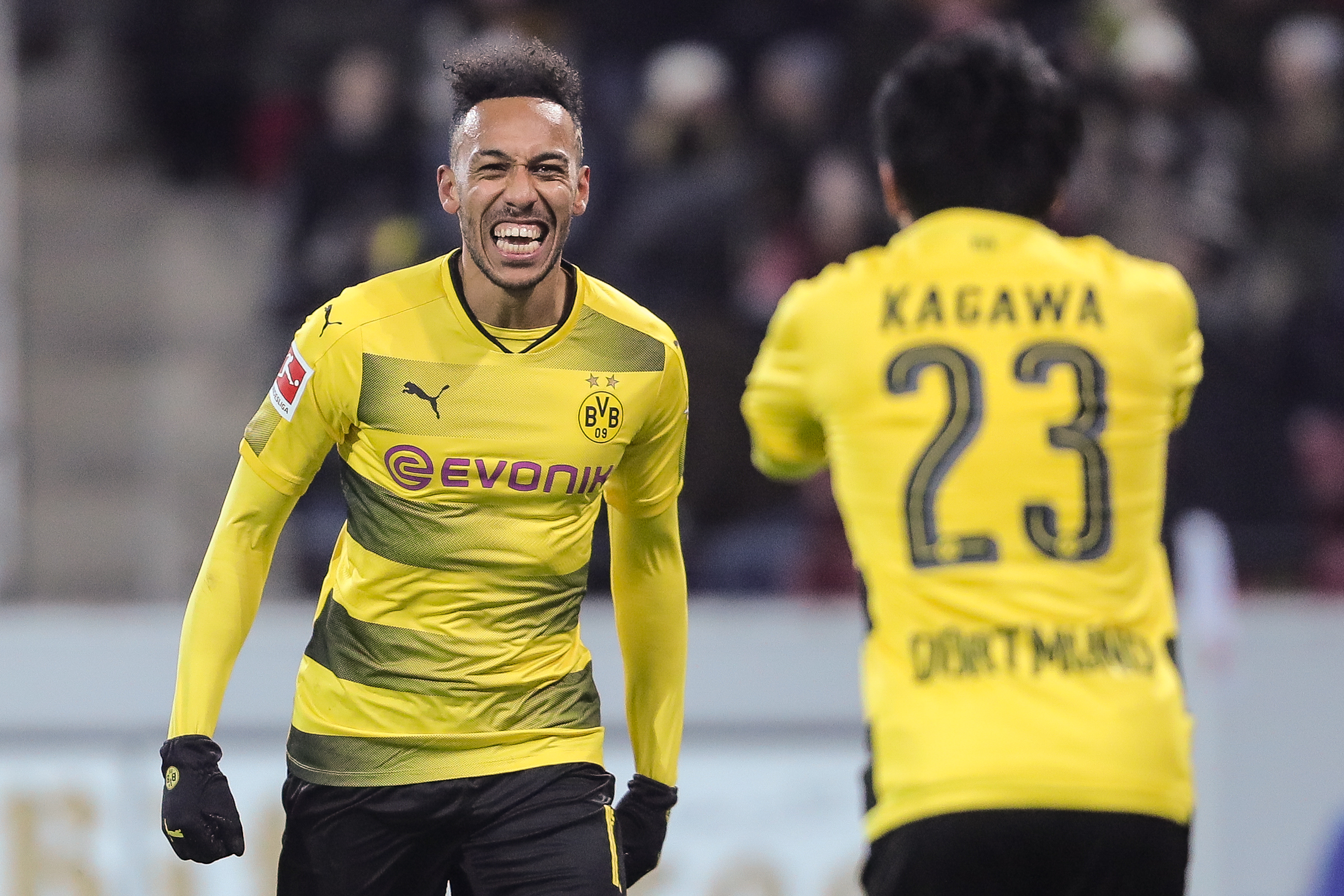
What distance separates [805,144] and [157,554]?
292 centimetres

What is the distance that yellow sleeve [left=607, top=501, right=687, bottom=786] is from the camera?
137 inches

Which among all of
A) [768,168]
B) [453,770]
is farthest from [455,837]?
[768,168]

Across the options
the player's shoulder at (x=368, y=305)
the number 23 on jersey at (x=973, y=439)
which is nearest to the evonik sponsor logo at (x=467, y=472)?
the player's shoulder at (x=368, y=305)

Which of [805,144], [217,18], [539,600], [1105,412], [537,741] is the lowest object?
[537,741]

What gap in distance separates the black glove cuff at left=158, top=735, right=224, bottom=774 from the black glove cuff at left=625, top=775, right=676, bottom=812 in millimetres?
827

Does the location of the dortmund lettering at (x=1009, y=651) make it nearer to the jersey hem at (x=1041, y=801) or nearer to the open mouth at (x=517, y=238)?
the jersey hem at (x=1041, y=801)

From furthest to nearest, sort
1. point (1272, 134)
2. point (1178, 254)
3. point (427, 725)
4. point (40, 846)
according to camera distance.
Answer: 1. point (1272, 134)
2. point (1178, 254)
3. point (40, 846)
4. point (427, 725)

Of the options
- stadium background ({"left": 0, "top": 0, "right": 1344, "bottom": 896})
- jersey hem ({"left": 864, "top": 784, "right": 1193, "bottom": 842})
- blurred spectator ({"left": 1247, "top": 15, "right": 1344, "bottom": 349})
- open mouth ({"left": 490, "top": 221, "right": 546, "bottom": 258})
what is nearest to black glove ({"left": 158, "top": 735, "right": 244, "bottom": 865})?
open mouth ({"left": 490, "top": 221, "right": 546, "bottom": 258})

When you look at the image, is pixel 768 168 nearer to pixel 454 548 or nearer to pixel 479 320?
pixel 479 320

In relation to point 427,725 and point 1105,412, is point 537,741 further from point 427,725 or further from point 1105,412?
point 1105,412

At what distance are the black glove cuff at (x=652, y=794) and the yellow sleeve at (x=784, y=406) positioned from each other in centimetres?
105

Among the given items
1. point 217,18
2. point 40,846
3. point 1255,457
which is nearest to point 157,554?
point 40,846

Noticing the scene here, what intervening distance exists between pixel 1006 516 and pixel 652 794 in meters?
1.35

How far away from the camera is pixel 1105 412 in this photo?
2.46 meters
